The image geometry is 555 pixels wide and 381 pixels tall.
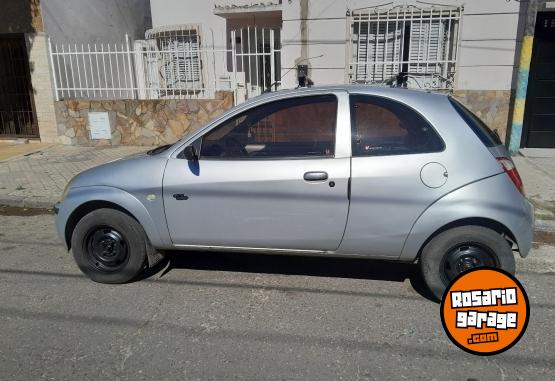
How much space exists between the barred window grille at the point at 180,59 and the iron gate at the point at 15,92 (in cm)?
315

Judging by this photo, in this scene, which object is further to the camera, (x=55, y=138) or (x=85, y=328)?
(x=55, y=138)

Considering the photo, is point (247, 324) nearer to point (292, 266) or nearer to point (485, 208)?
point (292, 266)

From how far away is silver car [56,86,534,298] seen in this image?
3.16 m

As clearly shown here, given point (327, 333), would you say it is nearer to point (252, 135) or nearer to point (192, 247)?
point (192, 247)

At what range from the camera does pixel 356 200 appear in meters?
3.23

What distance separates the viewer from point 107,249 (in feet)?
12.2

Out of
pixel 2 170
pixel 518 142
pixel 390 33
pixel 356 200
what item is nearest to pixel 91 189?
pixel 356 200

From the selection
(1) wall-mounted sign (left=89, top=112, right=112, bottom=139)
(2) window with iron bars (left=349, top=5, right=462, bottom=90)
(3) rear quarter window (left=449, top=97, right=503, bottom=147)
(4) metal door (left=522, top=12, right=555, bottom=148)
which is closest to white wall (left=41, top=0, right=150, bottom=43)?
(1) wall-mounted sign (left=89, top=112, right=112, bottom=139)

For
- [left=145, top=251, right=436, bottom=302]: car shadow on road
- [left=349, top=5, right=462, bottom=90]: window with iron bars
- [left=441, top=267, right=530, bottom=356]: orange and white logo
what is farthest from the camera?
[left=349, top=5, right=462, bottom=90]: window with iron bars

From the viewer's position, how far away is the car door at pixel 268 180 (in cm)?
327

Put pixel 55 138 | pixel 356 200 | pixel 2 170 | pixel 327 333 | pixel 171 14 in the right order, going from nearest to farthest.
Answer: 1. pixel 327 333
2. pixel 356 200
3. pixel 2 170
4. pixel 55 138
5. pixel 171 14

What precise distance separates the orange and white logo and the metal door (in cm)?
776

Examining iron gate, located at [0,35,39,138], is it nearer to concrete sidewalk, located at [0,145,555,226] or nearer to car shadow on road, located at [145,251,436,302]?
concrete sidewalk, located at [0,145,555,226]

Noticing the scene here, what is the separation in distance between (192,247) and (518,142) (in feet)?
23.1
